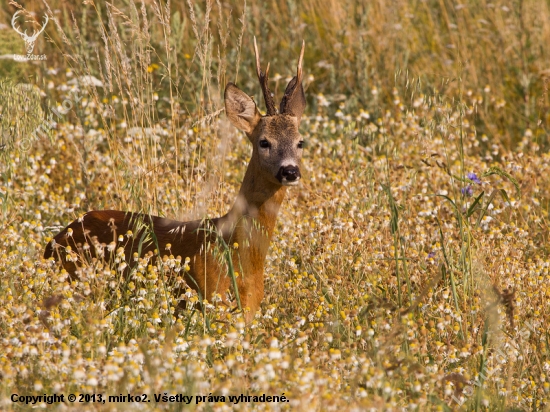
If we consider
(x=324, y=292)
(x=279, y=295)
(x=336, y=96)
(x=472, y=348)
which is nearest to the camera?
(x=472, y=348)

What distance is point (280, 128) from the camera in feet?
17.6

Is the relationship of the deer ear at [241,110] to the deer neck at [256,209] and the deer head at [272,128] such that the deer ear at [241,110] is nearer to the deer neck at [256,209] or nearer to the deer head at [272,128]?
A: the deer head at [272,128]

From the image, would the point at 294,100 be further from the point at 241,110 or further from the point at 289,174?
the point at 289,174

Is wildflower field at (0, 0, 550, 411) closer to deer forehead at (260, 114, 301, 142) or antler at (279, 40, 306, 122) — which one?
deer forehead at (260, 114, 301, 142)

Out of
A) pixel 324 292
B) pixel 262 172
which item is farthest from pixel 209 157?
pixel 324 292

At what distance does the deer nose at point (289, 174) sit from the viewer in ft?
16.1

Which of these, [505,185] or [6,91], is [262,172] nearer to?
[6,91]

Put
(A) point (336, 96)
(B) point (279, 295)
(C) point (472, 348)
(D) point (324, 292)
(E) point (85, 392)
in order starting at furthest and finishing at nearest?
(A) point (336, 96) → (B) point (279, 295) → (D) point (324, 292) → (C) point (472, 348) → (E) point (85, 392)

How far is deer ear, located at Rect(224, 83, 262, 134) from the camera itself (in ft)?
17.9

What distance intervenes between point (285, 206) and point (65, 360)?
318 cm

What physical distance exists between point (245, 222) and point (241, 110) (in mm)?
899

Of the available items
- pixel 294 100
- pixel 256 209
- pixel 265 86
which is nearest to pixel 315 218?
pixel 256 209

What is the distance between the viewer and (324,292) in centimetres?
473

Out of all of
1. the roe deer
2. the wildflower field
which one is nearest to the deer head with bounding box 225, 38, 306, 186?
the roe deer
